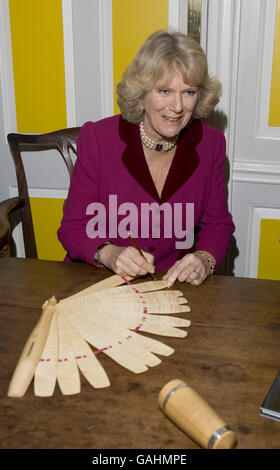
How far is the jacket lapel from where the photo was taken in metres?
2.12

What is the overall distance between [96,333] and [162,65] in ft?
3.48

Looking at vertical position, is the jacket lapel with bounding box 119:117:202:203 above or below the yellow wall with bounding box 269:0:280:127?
below

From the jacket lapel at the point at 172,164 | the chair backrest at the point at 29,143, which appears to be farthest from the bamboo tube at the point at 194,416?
the chair backrest at the point at 29,143

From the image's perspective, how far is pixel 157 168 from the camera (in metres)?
2.20

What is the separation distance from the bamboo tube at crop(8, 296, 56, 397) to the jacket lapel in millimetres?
811

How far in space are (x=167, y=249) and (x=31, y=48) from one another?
4.37 ft

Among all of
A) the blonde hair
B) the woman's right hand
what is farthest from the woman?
the woman's right hand

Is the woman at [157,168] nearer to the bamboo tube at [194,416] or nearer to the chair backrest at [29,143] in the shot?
the chair backrest at [29,143]

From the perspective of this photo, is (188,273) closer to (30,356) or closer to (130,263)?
(130,263)

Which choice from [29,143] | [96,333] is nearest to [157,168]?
[29,143]

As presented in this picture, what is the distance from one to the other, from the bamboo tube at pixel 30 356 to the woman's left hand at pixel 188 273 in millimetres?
423

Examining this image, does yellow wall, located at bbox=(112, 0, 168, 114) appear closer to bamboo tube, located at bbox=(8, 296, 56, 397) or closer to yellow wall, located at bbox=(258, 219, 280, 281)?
yellow wall, located at bbox=(258, 219, 280, 281)

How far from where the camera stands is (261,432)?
107cm

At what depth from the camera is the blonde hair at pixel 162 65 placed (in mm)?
1953
